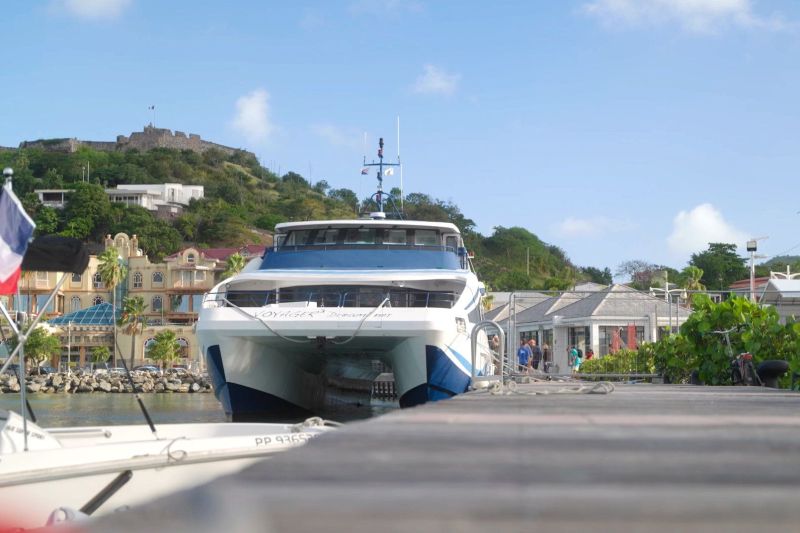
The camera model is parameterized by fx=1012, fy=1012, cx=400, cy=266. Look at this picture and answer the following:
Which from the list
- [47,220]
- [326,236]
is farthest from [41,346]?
[326,236]

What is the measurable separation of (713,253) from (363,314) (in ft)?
293

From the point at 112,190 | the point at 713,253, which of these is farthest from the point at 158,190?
the point at 713,253

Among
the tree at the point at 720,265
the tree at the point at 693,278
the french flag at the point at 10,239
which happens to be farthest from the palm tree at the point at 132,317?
the french flag at the point at 10,239

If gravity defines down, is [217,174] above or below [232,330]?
above

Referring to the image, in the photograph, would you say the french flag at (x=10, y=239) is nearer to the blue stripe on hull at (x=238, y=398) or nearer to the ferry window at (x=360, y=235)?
the blue stripe on hull at (x=238, y=398)

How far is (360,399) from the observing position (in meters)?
26.7

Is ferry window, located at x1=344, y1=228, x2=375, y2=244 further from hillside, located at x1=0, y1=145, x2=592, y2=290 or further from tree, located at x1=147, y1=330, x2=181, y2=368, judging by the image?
hillside, located at x1=0, y1=145, x2=592, y2=290

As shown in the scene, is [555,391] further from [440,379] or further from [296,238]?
[296,238]

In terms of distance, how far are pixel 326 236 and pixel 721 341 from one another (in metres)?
7.04

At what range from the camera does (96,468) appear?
22.9ft

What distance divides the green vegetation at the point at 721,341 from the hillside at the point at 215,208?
71.6 meters

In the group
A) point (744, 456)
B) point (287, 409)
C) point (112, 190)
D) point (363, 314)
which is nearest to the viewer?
point (744, 456)

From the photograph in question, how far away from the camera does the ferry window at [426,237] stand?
18.1m

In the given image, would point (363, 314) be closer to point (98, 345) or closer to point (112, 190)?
point (98, 345)
